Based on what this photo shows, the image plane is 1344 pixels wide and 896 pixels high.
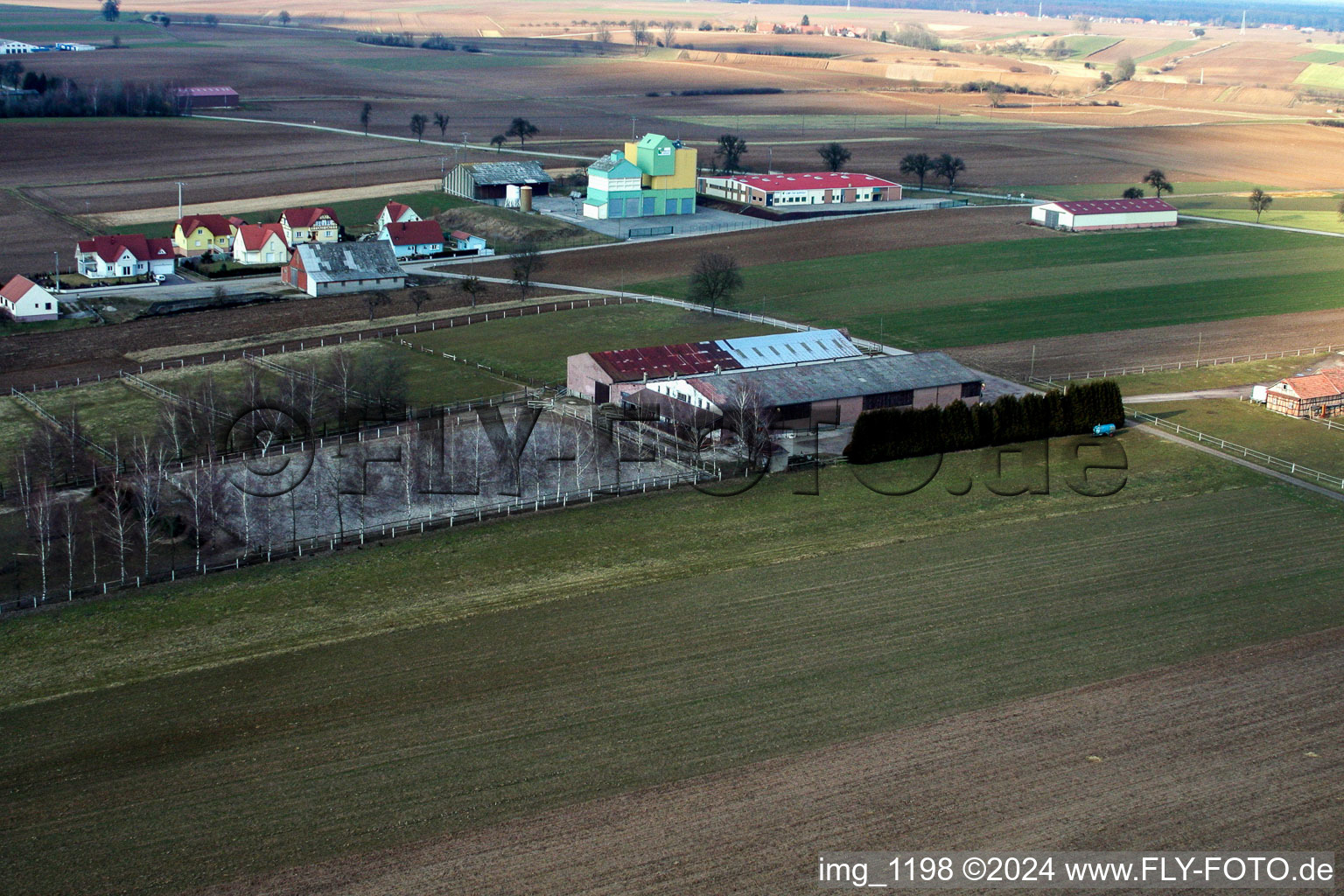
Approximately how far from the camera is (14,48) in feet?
497

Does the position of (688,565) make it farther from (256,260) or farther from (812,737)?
(256,260)

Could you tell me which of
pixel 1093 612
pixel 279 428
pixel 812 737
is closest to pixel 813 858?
pixel 812 737

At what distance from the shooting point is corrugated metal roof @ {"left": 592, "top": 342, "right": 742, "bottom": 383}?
46594 millimetres

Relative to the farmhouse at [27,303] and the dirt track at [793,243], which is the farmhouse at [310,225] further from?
the farmhouse at [27,303]

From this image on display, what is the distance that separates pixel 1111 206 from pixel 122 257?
59.1 metres

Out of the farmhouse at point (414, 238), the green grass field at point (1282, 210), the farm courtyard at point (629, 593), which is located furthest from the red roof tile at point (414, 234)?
the green grass field at point (1282, 210)

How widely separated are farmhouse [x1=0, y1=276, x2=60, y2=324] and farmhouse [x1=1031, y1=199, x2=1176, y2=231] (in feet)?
188

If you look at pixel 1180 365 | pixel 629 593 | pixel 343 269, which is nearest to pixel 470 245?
pixel 343 269

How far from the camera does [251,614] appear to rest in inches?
1171

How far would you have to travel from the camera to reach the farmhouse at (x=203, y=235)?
70.2 meters

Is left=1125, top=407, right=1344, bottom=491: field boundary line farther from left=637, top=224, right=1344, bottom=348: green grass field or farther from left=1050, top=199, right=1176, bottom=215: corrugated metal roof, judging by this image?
left=1050, top=199, right=1176, bottom=215: corrugated metal roof

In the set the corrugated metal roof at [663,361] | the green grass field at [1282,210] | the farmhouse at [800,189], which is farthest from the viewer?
the farmhouse at [800,189]

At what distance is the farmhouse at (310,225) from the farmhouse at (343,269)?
25.9ft

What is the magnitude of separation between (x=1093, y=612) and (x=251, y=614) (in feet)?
63.3
